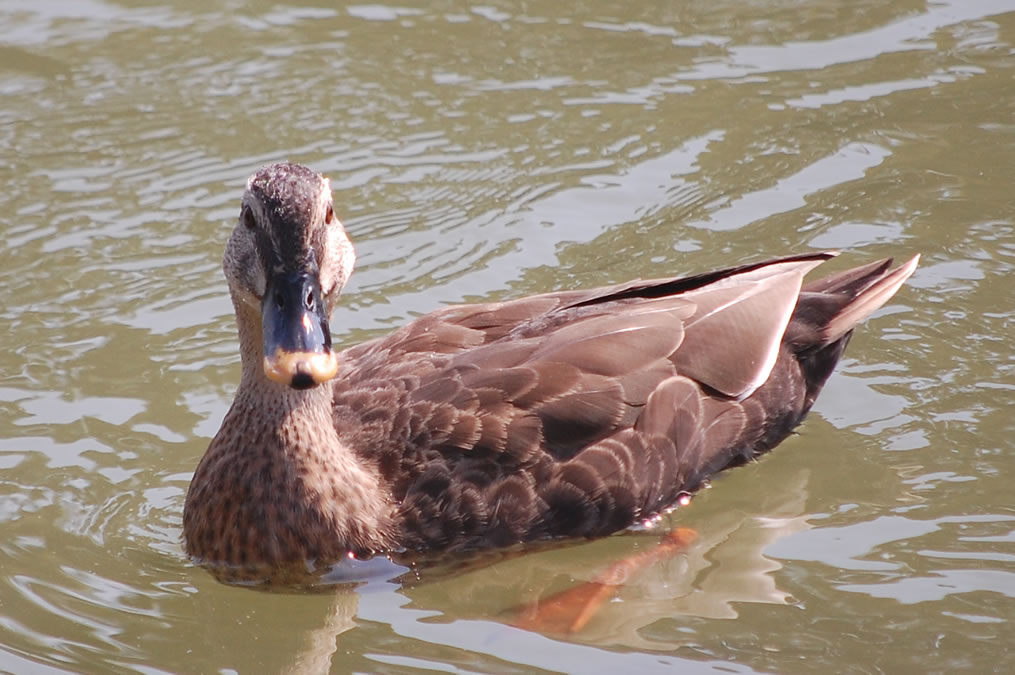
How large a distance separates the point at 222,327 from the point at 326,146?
6.12 ft

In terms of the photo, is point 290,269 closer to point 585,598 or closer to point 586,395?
point 586,395

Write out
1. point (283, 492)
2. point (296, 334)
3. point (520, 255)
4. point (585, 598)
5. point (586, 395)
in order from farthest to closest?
1. point (520, 255)
2. point (586, 395)
3. point (283, 492)
4. point (585, 598)
5. point (296, 334)

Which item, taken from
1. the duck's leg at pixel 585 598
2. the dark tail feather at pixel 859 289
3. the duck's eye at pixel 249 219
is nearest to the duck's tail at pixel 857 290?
the dark tail feather at pixel 859 289

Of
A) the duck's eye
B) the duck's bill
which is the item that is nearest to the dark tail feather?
the duck's bill

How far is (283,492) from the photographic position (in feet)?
21.0

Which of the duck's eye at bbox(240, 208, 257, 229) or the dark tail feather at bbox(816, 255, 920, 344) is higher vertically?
the duck's eye at bbox(240, 208, 257, 229)

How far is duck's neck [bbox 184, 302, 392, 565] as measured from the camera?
20.9 ft

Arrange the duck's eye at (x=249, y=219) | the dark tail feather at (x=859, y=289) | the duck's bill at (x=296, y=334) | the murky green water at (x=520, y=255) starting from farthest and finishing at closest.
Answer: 1. the dark tail feather at (x=859, y=289)
2. the duck's eye at (x=249, y=219)
3. the murky green water at (x=520, y=255)
4. the duck's bill at (x=296, y=334)

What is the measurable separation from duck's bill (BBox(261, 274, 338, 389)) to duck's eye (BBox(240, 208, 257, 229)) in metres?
0.31

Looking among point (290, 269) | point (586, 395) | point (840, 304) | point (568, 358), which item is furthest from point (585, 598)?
point (840, 304)

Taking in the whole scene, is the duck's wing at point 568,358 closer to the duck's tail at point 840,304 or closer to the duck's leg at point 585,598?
the duck's tail at point 840,304

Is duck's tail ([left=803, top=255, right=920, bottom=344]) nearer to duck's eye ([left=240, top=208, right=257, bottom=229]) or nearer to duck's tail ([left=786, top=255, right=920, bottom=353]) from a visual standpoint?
duck's tail ([left=786, top=255, right=920, bottom=353])

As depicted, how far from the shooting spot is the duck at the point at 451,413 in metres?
6.26

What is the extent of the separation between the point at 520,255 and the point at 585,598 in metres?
2.88
